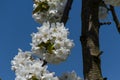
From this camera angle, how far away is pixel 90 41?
282 centimetres

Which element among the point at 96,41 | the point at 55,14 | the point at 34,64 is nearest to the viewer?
the point at 34,64

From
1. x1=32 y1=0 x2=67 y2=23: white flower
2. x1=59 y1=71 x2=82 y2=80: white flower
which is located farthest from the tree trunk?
x1=32 y1=0 x2=67 y2=23: white flower

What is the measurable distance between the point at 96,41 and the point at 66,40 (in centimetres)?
22

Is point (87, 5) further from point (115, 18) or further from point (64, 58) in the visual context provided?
point (64, 58)

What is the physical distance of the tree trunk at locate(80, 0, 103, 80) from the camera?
2.73 m

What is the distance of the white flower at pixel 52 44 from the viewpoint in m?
2.70

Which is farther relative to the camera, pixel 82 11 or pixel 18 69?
pixel 82 11

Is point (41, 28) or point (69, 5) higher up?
point (69, 5)

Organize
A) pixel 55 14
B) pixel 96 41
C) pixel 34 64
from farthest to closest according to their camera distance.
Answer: pixel 55 14, pixel 96 41, pixel 34 64

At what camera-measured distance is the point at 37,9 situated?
318 centimetres

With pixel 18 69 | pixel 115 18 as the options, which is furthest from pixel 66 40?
pixel 115 18

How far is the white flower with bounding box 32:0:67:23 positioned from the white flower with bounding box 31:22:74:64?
0.34 m

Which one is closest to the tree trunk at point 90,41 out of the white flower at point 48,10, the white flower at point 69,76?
the white flower at point 69,76

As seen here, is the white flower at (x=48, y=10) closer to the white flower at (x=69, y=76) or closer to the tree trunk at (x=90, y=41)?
the tree trunk at (x=90, y=41)
